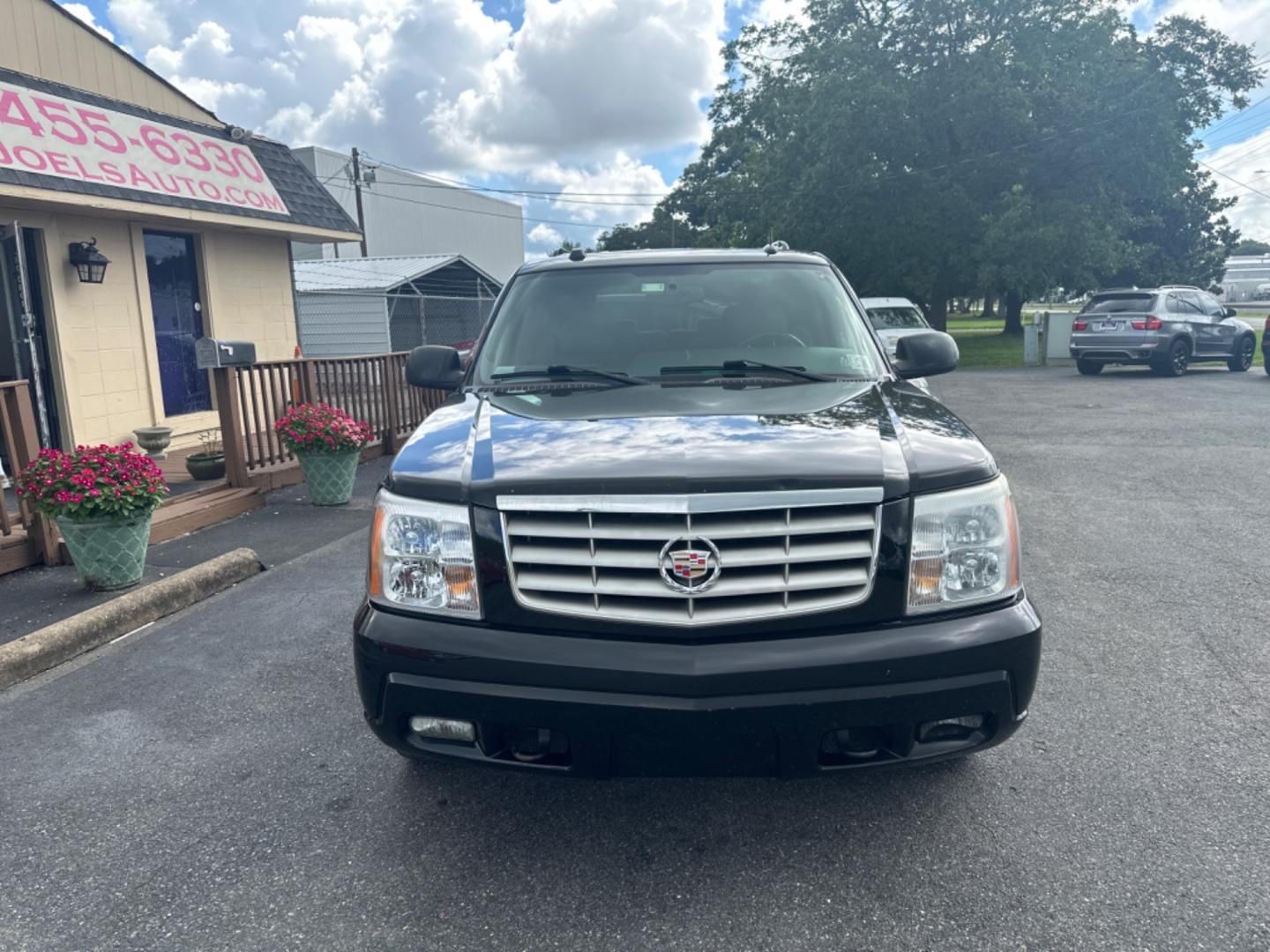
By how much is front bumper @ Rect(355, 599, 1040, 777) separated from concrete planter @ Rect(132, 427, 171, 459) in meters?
8.44

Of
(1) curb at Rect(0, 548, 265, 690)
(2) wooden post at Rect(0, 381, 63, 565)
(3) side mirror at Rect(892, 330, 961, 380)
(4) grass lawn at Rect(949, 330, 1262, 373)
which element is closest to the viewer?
(3) side mirror at Rect(892, 330, 961, 380)

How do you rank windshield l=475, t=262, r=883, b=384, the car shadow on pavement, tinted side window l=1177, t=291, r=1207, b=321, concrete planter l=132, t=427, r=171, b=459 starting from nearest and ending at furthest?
the car shadow on pavement → windshield l=475, t=262, r=883, b=384 → concrete planter l=132, t=427, r=171, b=459 → tinted side window l=1177, t=291, r=1207, b=321

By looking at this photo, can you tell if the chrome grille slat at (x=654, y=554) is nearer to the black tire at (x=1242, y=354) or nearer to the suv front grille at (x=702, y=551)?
the suv front grille at (x=702, y=551)

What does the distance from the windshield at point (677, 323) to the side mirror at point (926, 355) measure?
0.23 meters

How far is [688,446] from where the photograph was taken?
263 cm

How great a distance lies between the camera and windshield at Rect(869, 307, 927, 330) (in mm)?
16078

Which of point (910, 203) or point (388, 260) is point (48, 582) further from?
point (910, 203)

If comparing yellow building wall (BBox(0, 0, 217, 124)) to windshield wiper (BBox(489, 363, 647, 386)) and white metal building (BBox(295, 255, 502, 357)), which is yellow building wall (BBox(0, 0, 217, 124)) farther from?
white metal building (BBox(295, 255, 502, 357))

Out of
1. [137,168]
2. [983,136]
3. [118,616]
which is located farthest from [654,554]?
[983,136]

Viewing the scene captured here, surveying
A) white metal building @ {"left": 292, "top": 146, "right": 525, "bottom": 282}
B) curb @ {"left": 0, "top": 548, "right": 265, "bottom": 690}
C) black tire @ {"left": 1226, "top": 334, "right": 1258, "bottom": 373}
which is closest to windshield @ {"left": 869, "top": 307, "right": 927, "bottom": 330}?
black tire @ {"left": 1226, "top": 334, "right": 1258, "bottom": 373}

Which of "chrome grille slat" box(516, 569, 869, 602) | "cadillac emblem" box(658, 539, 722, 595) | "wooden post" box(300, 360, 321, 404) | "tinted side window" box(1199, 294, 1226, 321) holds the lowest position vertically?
"chrome grille slat" box(516, 569, 869, 602)

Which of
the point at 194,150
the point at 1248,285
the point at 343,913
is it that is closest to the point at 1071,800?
the point at 343,913

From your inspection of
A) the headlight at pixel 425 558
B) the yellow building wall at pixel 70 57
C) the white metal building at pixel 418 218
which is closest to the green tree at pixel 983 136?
the white metal building at pixel 418 218

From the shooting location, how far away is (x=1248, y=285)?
6100 cm
